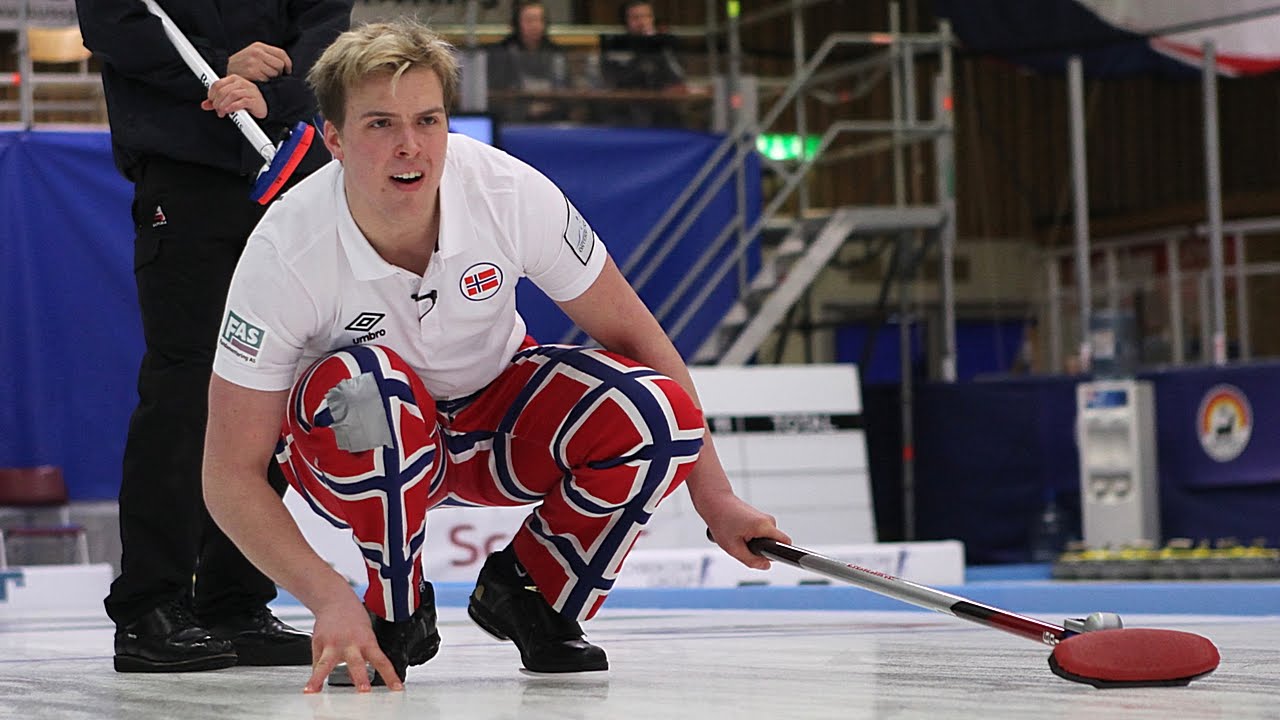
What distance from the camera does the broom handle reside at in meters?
1.91

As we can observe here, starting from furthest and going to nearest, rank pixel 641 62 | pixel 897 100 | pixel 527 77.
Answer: pixel 897 100, pixel 641 62, pixel 527 77

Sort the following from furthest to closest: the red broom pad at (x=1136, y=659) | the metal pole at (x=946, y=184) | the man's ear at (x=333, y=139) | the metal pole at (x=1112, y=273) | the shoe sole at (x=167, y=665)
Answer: the metal pole at (x=1112, y=273), the metal pole at (x=946, y=184), the shoe sole at (x=167, y=665), the man's ear at (x=333, y=139), the red broom pad at (x=1136, y=659)

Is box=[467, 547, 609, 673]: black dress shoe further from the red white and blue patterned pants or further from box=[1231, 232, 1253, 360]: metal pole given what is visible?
box=[1231, 232, 1253, 360]: metal pole

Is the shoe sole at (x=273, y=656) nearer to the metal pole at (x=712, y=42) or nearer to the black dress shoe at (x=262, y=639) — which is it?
the black dress shoe at (x=262, y=639)

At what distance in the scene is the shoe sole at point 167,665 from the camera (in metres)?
2.36

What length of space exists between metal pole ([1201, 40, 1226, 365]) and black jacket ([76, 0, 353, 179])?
592 cm

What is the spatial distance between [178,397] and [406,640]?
2.13 feet

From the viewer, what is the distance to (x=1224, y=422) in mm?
7648

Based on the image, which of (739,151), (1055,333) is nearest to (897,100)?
(739,151)

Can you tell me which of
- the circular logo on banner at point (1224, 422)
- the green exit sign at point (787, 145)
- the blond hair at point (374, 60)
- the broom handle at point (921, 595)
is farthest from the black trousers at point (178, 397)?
the green exit sign at point (787, 145)

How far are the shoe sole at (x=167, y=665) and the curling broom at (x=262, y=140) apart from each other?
662 millimetres

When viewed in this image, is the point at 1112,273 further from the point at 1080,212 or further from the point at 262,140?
the point at 262,140

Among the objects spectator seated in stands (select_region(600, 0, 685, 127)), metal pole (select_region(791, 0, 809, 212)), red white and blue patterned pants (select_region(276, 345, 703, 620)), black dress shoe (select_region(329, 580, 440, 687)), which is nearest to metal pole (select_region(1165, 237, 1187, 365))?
metal pole (select_region(791, 0, 809, 212))

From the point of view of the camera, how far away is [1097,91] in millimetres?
14836
